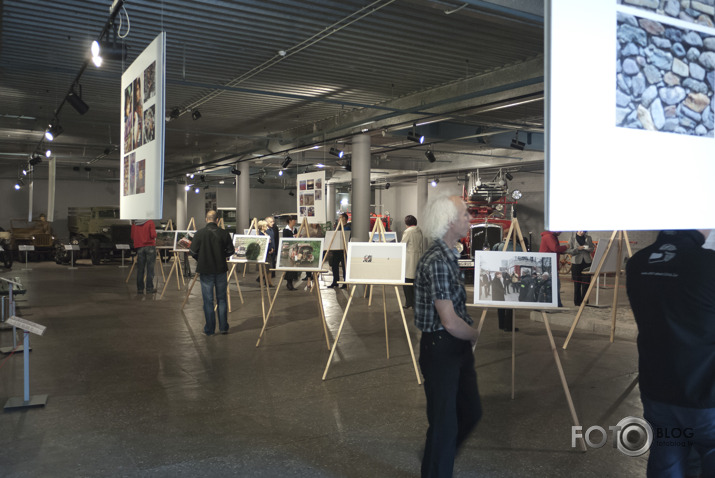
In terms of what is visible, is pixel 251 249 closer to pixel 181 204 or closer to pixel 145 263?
pixel 145 263

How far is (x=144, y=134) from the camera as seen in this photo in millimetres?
3883

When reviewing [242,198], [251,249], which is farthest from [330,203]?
[251,249]

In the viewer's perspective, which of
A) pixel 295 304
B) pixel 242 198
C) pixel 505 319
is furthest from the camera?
pixel 242 198

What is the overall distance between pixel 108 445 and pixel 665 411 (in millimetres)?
3397

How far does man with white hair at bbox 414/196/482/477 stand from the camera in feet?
9.14

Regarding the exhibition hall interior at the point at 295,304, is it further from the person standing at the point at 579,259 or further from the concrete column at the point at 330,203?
the concrete column at the point at 330,203

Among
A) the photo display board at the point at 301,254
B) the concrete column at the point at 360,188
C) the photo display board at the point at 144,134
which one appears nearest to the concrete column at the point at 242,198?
the concrete column at the point at 360,188

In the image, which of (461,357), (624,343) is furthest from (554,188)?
(624,343)

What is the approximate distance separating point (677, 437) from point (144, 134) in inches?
138

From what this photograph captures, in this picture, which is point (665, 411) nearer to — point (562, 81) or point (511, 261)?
point (562, 81)

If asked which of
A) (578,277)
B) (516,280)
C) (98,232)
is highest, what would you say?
(98,232)

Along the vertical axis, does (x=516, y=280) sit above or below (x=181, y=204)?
below

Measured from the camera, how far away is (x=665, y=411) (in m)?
2.23

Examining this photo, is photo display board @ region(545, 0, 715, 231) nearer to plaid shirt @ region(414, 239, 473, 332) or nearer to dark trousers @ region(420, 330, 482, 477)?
plaid shirt @ region(414, 239, 473, 332)
